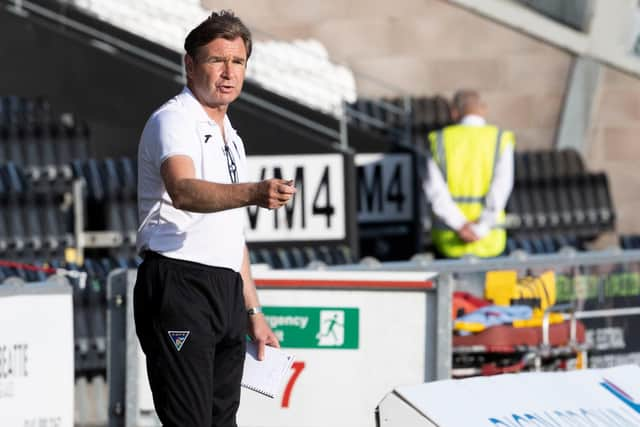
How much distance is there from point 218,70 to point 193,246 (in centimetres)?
61

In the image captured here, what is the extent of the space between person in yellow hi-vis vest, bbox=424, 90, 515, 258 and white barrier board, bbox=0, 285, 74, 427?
4087mm

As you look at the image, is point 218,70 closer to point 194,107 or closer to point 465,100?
point 194,107

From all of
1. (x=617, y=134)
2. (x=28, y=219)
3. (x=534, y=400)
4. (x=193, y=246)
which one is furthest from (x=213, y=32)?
(x=617, y=134)

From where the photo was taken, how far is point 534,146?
16734 millimetres

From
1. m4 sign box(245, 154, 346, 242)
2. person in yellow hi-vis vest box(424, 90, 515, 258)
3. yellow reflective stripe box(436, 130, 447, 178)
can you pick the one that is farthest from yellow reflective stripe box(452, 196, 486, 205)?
m4 sign box(245, 154, 346, 242)

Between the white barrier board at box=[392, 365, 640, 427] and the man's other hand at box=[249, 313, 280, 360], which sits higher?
the man's other hand at box=[249, 313, 280, 360]

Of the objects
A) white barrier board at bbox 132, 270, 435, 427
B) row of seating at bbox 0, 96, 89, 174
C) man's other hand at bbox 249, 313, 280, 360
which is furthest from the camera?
row of seating at bbox 0, 96, 89, 174

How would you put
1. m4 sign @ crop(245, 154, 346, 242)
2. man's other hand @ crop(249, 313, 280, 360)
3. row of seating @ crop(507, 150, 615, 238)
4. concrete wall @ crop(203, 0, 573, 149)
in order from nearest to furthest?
man's other hand @ crop(249, 313, 280, 360)
m4 sign @ crop(245, 154, 346, 242)
row of seating @ crop(507, 150, 615, 238)
concrete wall @ crop(203, 0, 573, 149)

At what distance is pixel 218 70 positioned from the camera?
17.9ft

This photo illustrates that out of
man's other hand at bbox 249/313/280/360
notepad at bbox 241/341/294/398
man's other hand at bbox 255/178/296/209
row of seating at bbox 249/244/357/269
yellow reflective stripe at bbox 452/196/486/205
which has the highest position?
yellow reflective stripe at bbox 452/196/486/205

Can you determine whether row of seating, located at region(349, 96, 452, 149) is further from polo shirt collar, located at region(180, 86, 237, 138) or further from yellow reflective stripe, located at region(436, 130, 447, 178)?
polo shirt collar, located at region(180, 86, 237, 138)

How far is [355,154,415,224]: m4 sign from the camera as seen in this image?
14.3 metres

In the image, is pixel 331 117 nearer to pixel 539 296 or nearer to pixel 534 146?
pixel 534 146

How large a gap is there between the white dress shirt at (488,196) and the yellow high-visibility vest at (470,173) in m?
0.04
